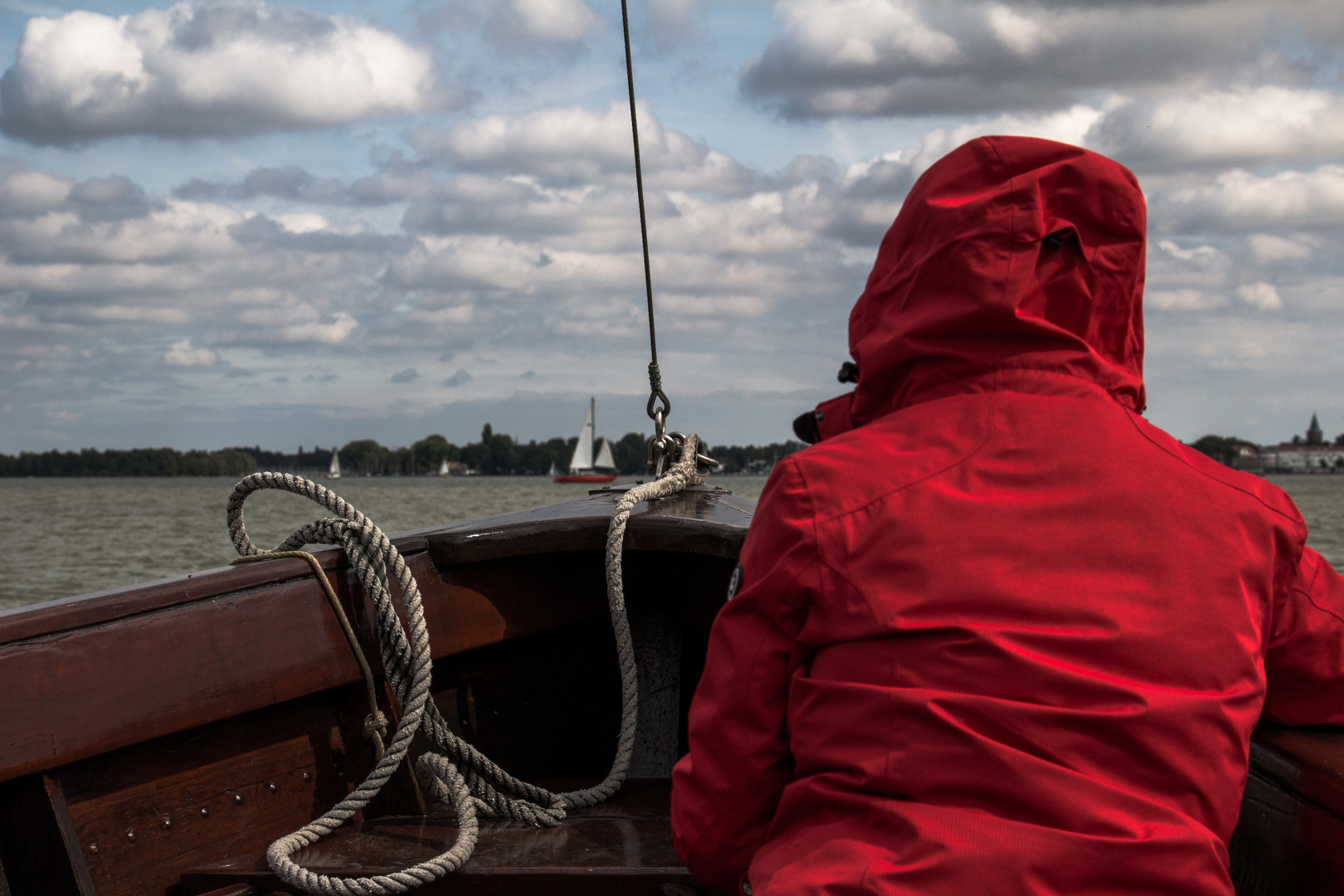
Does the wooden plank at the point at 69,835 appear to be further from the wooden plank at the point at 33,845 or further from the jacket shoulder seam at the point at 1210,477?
the jacket shoulder seam at the point at 1210,477

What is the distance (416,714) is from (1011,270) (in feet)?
4.78

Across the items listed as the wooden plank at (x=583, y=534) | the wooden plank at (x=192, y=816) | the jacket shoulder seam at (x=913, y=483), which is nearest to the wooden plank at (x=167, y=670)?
the wooden plank at (x=192, y=816)

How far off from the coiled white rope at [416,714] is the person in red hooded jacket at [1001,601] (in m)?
0.88

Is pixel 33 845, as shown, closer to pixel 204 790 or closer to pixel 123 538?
pixel 204 790

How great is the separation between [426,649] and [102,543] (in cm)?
2155

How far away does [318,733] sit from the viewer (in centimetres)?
221

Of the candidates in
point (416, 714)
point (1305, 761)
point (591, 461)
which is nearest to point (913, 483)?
point (1305, 761)

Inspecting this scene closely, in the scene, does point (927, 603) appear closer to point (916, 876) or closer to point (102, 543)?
point (916, 876)

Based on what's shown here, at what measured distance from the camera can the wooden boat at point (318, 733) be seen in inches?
66.2

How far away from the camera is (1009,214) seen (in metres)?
1.18

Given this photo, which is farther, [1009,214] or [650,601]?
[650,601]

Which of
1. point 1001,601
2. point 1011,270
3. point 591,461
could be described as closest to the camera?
point 1001,601

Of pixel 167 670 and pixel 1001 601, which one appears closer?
pixel 1001 601

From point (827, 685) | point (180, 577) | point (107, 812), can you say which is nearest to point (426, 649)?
point (180, 577)
